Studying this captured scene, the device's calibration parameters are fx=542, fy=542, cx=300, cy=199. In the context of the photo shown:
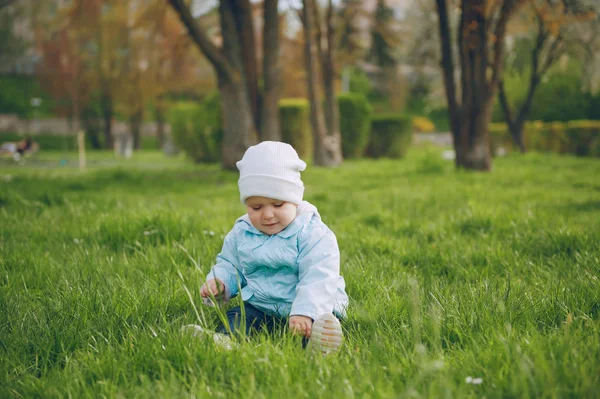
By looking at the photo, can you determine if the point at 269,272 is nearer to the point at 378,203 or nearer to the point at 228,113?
the point at 378,203

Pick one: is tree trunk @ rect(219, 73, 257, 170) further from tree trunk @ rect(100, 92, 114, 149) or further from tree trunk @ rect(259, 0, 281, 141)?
tree trunk @ rect(100, 92, 114, 149)

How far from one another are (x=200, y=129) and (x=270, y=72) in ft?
18.7

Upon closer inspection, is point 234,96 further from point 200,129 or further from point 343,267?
point 343,267

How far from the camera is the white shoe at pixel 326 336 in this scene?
209 centimetres

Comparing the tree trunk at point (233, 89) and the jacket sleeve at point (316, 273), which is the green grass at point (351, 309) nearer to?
the jacket sleeve at point (316, 273)

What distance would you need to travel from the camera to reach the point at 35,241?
4301 mm

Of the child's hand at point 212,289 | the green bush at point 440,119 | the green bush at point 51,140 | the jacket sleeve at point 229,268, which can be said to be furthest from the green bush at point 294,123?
the green bush at point 440,119

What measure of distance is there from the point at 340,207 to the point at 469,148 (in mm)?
5535

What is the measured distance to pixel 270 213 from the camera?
2.48 m

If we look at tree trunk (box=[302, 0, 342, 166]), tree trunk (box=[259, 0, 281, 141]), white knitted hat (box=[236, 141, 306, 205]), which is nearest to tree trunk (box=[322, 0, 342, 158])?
tree trunk (box=[302, 0, 342, 166])

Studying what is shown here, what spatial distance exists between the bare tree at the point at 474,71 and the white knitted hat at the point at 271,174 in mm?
8791

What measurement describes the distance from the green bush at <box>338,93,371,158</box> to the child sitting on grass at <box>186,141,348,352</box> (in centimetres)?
1596

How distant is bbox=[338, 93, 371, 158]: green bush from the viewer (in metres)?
18.3

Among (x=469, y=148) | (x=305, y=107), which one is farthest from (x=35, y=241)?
(x=305, y=107)
